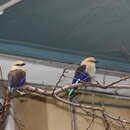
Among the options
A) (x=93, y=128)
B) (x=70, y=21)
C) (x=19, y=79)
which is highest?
(x=70, y=21)

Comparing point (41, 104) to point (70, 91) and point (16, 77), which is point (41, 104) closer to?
point (70, 91)

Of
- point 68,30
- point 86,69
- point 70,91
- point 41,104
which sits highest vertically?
point 68,30

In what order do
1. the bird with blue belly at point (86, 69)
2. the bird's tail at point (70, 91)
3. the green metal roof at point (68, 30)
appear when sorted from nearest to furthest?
the green metal roof at point (68, 30) → the bird's tail at point (70, 91) → the bird with blue belly at point (86, 69)

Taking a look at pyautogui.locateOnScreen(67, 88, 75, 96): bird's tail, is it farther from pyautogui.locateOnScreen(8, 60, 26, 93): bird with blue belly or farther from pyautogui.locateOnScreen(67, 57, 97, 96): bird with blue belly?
pyautogui.locateOnScreen(8, 60, 26, 93): bird with blue belly

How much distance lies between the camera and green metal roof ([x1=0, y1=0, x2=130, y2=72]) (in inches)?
83.1

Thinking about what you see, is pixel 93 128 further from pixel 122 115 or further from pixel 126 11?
pixel 126 11

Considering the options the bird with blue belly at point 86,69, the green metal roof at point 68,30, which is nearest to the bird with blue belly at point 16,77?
the green metal roof at point 68,30

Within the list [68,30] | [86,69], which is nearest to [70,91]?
[86,69]

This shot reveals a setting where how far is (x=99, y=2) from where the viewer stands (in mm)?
2080

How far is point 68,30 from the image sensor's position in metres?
2.37

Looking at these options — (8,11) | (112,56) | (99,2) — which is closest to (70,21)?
(99,2)

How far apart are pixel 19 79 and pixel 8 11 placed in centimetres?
42

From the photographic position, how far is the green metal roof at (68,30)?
211 centimetres

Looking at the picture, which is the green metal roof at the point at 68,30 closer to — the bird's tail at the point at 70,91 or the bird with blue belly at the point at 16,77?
the bird with blue belly at the point at 16,77
